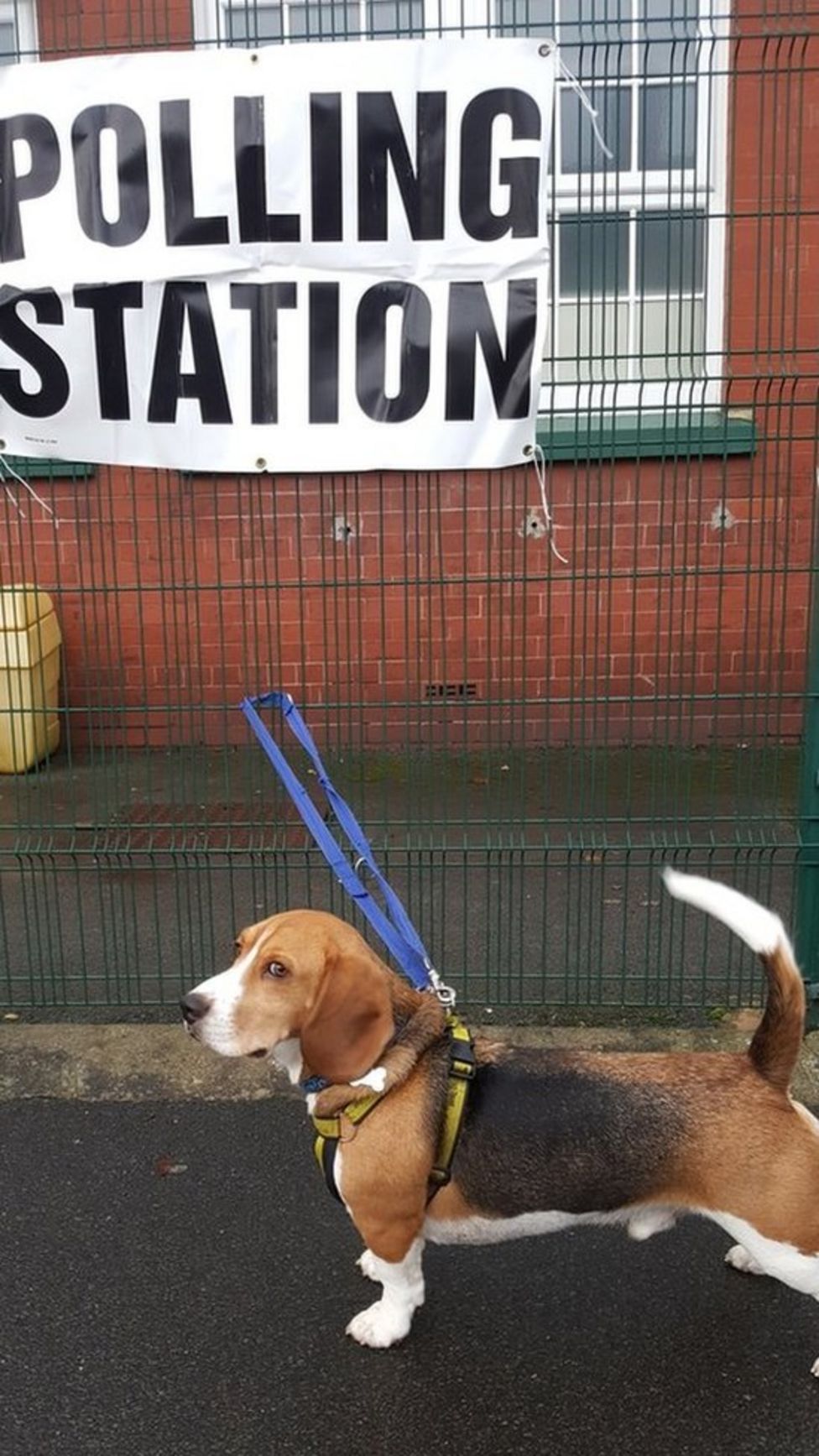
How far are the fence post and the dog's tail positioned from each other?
158 centimetres

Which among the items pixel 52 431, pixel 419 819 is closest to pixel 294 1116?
pixel 419 819

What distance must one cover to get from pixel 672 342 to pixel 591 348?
1.35m

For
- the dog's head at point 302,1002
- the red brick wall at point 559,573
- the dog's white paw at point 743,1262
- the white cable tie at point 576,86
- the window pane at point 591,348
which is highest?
the white cable tie at point 576,86

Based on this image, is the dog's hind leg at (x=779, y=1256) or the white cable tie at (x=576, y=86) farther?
the white cable tie at (x=576, y=86)

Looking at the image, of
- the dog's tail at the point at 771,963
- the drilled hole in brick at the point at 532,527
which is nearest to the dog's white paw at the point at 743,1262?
the dog's tail at the point at 771,963

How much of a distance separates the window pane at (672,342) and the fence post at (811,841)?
0.76m

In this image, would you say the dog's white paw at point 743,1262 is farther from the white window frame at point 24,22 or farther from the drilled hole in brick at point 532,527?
the white window frame at point 24,22

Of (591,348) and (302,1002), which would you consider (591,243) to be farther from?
(302,1002)

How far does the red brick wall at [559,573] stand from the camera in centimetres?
413

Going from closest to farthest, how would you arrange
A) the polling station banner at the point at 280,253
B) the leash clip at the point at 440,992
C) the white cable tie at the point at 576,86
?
the leash clip at the point at 440,992 → the white cable tie at the point at 576,86 → the polling station banner at the point at 280,253

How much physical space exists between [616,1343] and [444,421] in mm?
2692

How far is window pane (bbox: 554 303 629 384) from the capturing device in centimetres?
391

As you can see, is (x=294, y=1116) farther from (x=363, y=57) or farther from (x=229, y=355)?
(x=363, y=57)

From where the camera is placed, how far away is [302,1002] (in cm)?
263
